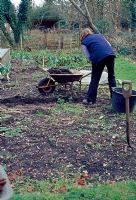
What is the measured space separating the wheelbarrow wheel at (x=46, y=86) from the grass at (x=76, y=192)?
18.6ft

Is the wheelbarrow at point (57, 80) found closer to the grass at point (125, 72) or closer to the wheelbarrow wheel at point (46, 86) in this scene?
the wheelbarrow wheel at point (46, 86)

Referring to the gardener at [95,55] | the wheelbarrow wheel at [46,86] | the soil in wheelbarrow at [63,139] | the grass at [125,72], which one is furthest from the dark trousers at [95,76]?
the grass at [125,72]

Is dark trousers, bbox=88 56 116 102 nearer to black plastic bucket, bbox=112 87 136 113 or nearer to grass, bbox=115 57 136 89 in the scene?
black plastic bucket, bbox=112 87 136 113

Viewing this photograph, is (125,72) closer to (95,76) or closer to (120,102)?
(95,76)

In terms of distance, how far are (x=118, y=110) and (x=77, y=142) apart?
2.17 metres

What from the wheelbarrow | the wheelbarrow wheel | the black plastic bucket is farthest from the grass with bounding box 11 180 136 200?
the wheelbarrow wheel

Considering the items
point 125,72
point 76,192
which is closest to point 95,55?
point 76,192

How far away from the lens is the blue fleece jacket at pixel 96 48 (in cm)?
926

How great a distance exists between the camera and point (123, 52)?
2238 centimetres

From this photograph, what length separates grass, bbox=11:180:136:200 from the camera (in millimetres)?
4523

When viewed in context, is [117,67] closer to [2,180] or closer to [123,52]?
[123,52]

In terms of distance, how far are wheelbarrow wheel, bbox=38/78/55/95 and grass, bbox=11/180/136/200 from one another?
5660mm

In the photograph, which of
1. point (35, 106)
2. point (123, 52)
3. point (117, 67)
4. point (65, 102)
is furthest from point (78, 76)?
point (123, 52)

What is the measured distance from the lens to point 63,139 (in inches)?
260
